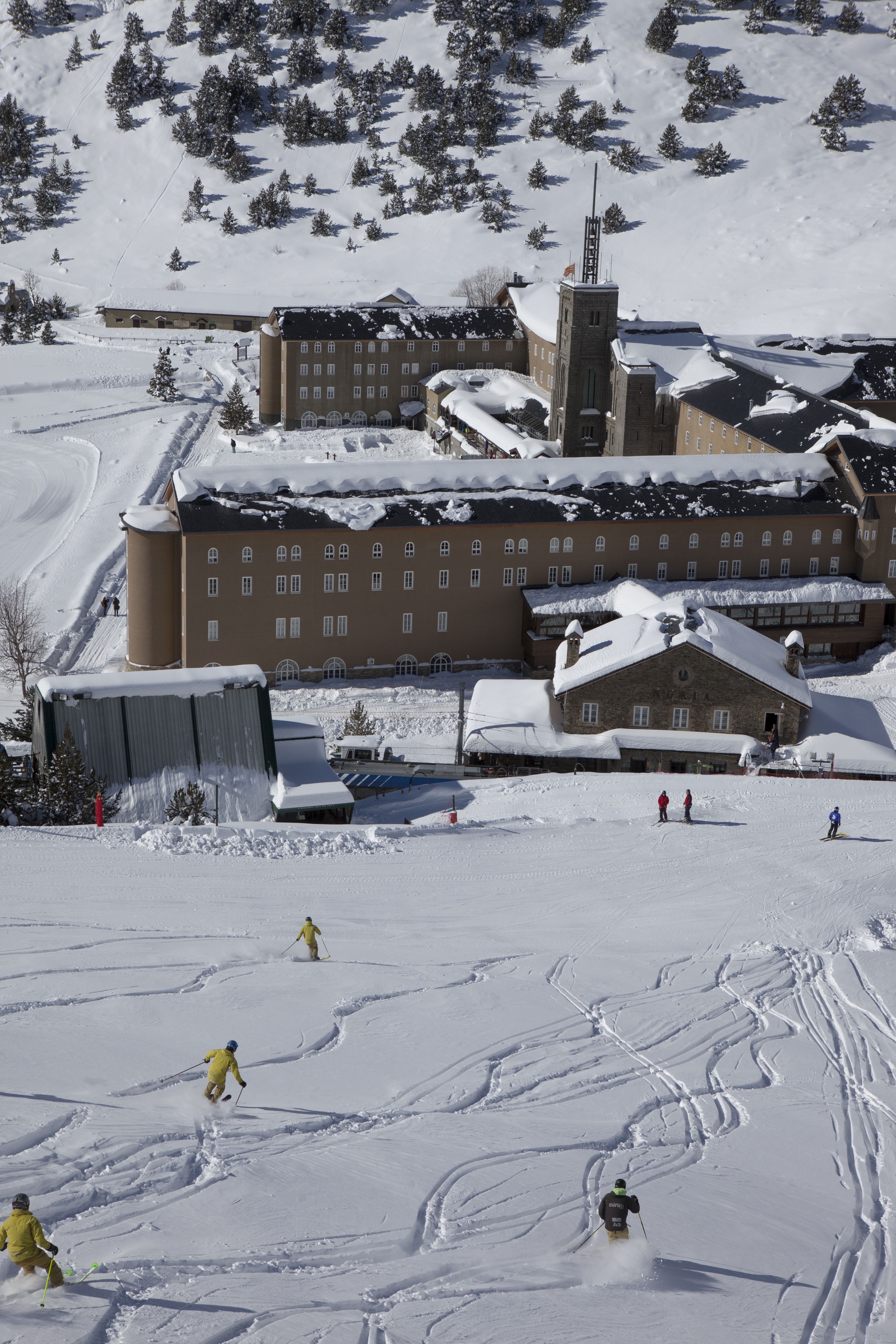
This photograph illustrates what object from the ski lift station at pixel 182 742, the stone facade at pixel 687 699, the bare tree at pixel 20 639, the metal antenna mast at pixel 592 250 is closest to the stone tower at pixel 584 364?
the metal antenna mast at pixel 592 250

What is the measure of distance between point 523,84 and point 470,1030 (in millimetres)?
129433

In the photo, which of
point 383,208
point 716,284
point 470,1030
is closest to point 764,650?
point 470,1030

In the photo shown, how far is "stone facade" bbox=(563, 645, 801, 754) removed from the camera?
39.4m

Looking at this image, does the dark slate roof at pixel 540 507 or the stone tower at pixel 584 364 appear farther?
the stone tower at pixel 584 364

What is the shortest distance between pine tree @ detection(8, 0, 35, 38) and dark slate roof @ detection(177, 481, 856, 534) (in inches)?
5011

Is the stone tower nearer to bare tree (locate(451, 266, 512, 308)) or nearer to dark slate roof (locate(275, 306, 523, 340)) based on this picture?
dark slate roof (locate(275, 306, 523, 340))

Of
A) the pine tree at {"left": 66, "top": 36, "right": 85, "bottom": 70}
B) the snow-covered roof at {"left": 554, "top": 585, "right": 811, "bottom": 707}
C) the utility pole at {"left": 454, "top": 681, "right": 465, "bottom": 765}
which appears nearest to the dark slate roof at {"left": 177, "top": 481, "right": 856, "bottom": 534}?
the snow-covered roof at {"left": 554, "top": 585, "right": 811, "bottom": 707}

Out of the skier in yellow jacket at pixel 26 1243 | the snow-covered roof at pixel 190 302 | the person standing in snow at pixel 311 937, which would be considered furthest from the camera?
the snow-covered roof at pixel 190 302

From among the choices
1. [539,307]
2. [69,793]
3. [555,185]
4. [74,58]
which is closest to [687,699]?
[69,793]

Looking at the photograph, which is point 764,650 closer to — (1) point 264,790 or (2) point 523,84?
(1) point 264,790

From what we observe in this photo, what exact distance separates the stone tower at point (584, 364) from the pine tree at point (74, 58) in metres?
96.4

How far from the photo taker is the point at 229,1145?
16078 millimetres

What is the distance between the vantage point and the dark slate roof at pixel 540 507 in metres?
46.7

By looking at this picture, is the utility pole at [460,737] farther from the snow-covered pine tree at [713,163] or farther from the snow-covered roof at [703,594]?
the snow-covered pine tree at [713,163]
